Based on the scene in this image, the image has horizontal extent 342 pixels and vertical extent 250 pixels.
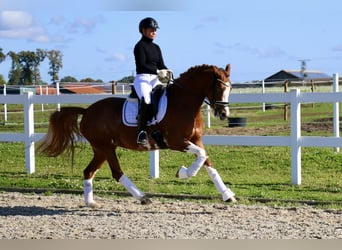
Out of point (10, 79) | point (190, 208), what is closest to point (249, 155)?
point (190, 208)

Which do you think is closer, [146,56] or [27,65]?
[146,56]

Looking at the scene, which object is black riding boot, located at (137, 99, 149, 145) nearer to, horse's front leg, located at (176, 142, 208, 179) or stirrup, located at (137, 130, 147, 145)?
stirrup, located at (137, 130, 147, 145)

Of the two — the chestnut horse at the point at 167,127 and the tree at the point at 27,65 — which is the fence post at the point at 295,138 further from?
the tree at the point at 27,65

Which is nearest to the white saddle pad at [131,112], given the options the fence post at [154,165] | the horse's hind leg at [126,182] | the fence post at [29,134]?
the horse's hind leg at [126,182]

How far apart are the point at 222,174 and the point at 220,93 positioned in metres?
4.55

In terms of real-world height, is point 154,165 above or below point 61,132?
below

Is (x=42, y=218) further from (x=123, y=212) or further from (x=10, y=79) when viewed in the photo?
(x=10, y=79)

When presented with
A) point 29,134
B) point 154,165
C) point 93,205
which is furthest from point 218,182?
point 29,134

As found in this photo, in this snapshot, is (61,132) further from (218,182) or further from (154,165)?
(218,182)

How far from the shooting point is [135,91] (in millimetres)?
9328

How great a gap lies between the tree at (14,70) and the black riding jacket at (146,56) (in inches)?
1526

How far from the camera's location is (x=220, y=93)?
28.3 ft

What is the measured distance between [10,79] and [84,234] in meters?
46.7

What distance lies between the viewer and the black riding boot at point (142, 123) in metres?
9.05
